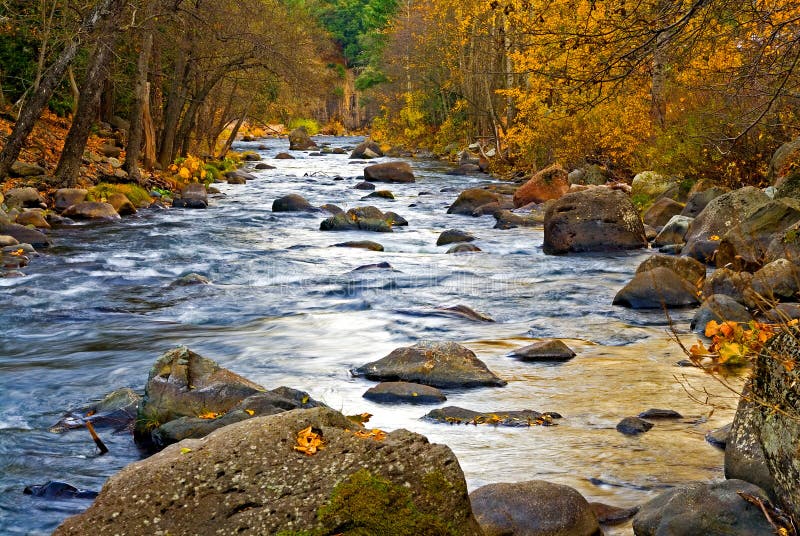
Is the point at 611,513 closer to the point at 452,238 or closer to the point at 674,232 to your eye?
the point at 674,232

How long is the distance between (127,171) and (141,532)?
67.2 feet

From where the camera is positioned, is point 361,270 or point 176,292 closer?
point 176,292

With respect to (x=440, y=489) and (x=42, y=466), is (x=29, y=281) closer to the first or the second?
(x=42, y=466)

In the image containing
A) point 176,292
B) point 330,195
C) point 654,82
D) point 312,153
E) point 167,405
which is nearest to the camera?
point 167,405

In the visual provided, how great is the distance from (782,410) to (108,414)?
5251 mm

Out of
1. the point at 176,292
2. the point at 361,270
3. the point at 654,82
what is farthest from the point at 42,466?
the point at 654,82

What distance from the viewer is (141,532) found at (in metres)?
3.59

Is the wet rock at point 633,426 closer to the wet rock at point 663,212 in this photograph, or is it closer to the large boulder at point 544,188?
the wet rock at point 663,212

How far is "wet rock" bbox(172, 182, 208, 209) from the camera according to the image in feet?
74.5

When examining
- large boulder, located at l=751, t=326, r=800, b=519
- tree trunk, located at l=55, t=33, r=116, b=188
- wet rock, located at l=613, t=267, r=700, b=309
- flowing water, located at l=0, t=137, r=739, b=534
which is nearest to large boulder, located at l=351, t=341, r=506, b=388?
flowing water, located at l=0, t=137, r=739, b=534

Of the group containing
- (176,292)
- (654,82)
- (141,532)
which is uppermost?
(654,82)

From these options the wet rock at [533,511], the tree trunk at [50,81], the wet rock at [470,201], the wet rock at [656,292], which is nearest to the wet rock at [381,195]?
the wet rock at [470,201]

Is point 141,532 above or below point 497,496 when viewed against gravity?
above

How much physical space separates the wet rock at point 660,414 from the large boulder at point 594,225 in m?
9.09
